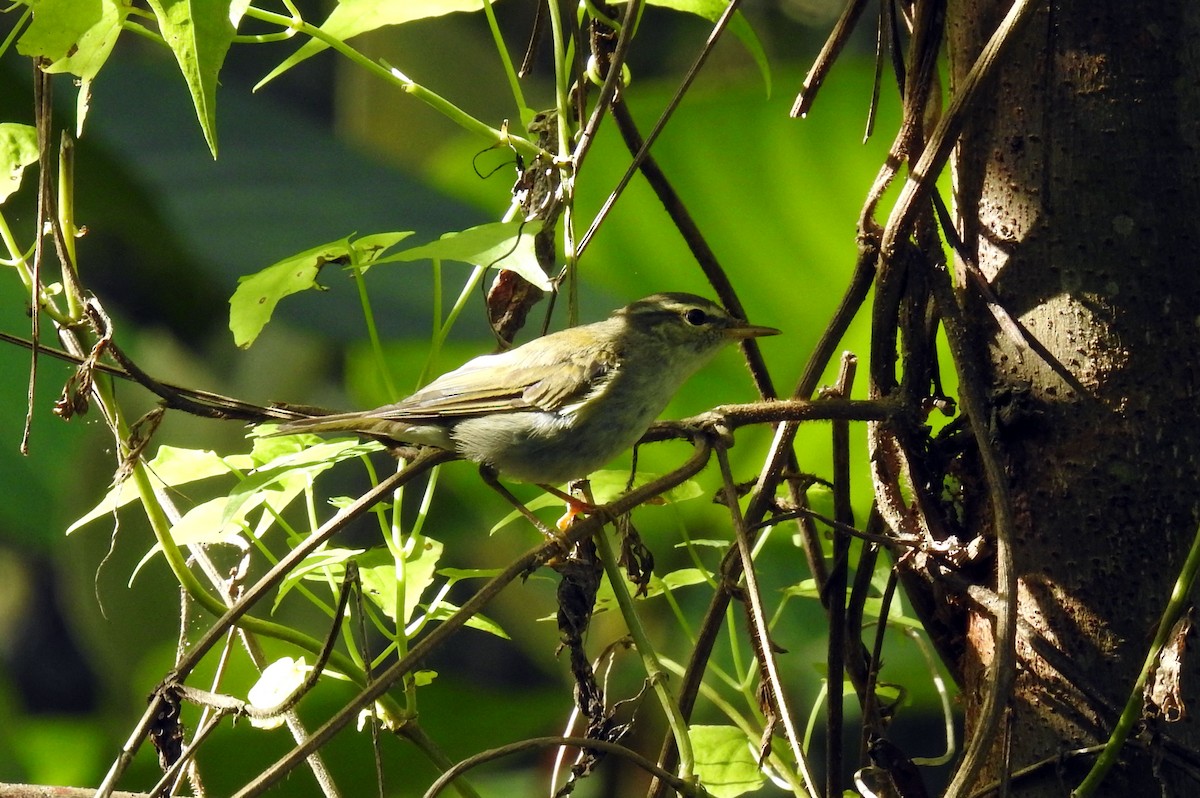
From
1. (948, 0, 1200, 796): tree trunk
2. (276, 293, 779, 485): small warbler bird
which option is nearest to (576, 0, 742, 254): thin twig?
(948, 0, 1200, 796): tree trunk

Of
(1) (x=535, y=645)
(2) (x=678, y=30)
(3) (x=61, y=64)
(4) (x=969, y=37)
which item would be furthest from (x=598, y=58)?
(2) (x=678, y=30)

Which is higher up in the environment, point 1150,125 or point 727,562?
point 1150,125

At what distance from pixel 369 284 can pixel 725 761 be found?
328cm

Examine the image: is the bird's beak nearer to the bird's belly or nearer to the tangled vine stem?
the bird's belly

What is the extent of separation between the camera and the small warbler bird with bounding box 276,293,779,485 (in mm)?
2436

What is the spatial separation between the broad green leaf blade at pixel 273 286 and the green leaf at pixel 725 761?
3.13 feet

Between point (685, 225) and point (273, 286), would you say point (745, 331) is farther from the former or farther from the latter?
point (273, 286)

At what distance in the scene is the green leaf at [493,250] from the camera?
1.56 meters

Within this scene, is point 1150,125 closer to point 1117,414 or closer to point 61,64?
point 1117,414

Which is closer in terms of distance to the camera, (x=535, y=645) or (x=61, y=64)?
(x=61, y=64)

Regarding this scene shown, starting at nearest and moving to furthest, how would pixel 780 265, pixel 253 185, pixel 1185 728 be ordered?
pixel 1185 728
pixel 780 265
pixel 253 185

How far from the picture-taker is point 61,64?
1530 millimetres

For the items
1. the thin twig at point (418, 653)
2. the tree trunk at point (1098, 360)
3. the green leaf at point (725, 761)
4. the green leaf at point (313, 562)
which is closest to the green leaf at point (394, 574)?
the green leaf at point (313, 562)

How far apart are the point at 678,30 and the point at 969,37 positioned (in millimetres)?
5250
